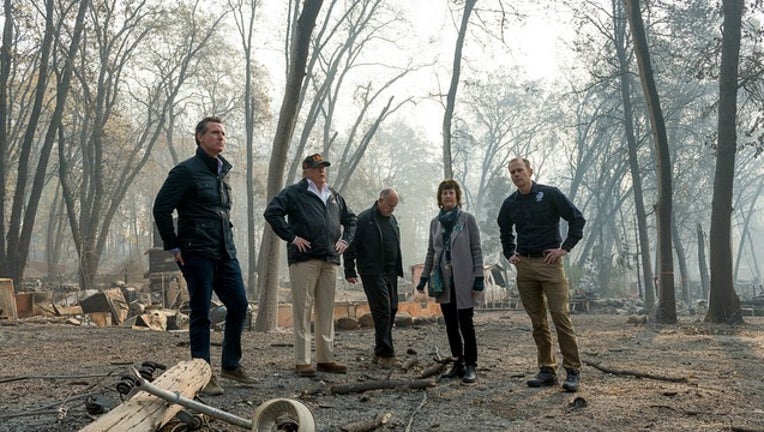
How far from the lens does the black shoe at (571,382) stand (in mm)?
5961

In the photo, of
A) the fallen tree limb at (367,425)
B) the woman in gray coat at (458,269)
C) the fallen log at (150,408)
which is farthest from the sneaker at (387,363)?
the fallen log at (150,408)

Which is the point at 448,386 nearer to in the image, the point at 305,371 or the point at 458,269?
the point at 458,269

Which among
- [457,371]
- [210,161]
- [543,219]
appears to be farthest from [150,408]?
[543,219]

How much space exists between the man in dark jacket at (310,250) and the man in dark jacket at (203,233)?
36.9 inches

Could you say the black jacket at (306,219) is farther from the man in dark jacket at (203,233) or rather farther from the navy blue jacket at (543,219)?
the navy blue jacket at (543,219)

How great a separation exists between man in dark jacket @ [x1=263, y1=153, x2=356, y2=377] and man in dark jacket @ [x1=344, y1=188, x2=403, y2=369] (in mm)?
720

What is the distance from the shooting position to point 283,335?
1123 cm

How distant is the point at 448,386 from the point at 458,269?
1.12 meters

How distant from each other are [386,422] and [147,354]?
494 centimetres

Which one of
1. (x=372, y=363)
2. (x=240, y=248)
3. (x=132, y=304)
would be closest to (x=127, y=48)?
(x=132, y=304)

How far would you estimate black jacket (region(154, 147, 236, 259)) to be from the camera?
17.4ft

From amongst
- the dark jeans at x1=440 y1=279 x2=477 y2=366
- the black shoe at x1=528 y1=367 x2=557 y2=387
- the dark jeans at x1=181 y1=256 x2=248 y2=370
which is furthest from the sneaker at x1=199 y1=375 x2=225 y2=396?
the black shoe at x1=528 y1=367 x2=557 y2=387

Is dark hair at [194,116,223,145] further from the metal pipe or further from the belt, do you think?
the belt

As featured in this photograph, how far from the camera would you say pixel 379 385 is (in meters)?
6.10
